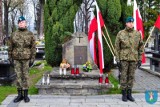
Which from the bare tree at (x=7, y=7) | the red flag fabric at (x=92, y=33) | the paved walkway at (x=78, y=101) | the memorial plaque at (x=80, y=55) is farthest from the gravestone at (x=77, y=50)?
the bare tree at (x=7, y=7)

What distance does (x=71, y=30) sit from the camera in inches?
504

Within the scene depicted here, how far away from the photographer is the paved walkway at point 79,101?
7.24 m

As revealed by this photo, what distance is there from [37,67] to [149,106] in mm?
9289

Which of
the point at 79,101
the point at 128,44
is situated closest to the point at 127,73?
the point at 128,44

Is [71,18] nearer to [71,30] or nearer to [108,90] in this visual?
[71,30]

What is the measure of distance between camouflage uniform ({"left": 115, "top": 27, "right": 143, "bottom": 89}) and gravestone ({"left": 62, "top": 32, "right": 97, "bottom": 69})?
14.6 ft

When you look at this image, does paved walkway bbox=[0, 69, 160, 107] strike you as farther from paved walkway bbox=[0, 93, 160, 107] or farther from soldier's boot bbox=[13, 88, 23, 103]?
soldier's boot bbox=[13, 88, 23, 103]

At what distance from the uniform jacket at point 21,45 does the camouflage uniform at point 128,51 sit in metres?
2.07

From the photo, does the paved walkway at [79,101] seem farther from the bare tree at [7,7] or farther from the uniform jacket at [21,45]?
the bare tree at [7,7]

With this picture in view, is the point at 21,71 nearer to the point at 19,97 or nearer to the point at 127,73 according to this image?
the point at 19,97

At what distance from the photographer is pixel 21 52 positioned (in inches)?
292

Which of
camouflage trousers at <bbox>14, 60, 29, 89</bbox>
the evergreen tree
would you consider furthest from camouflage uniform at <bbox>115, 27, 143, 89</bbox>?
the evergreen tree

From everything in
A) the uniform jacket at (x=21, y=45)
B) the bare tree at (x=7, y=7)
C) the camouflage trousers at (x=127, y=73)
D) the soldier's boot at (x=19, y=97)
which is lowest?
the soldier's boot at (x=19, y=97)

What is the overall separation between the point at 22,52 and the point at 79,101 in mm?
1817
